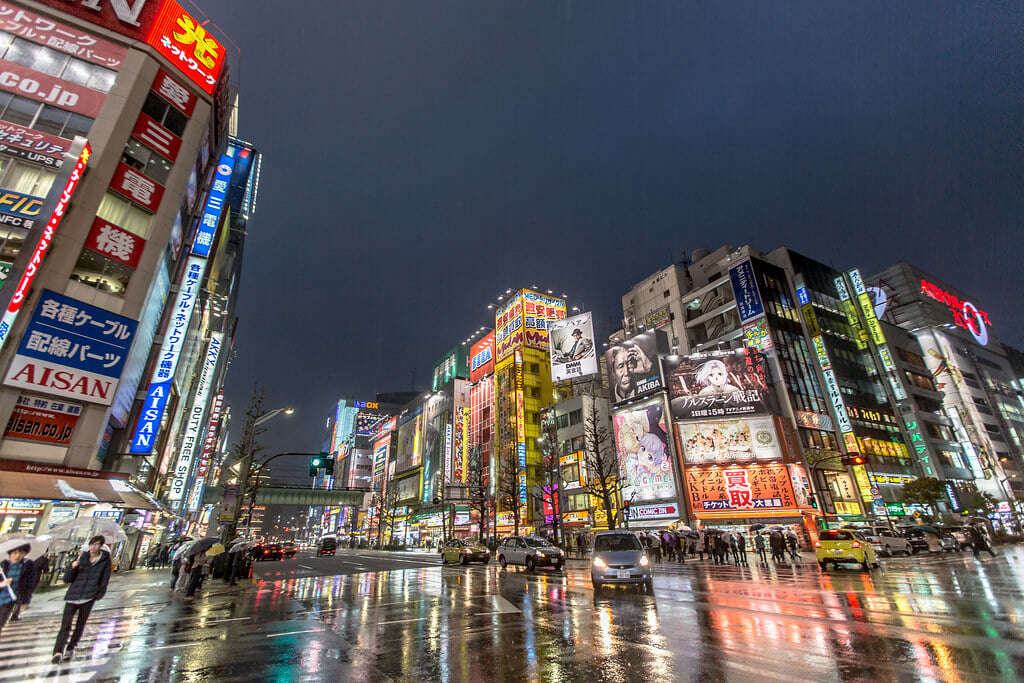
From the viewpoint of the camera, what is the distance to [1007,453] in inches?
2859

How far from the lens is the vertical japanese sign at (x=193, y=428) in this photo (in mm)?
39656

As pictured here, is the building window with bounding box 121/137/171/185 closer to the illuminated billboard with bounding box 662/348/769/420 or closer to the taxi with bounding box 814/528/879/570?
the taxi with bounding box 814/528/879/570

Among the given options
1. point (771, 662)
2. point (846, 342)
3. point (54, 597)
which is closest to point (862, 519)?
point (846, 342)

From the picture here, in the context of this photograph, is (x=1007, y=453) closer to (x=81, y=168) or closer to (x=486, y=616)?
(x=486, y=616)

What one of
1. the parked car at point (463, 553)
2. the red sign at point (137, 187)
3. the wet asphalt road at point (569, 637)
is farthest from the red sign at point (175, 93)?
the parked car at point (463, 553)

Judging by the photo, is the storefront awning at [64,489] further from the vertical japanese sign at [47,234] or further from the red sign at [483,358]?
the red sign at [483,358]

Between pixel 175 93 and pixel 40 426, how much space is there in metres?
20.4

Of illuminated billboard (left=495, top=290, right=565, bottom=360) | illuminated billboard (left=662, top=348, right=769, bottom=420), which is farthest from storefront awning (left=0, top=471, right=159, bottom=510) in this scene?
illuminated billboard (left=495, top=290, right=565, bottom=360)

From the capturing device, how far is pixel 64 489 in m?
17.3

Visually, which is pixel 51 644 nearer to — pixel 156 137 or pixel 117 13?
pixel 156 137

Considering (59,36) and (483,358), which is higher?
(483,358)

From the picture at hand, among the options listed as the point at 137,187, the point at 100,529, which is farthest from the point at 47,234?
the point at 100,529

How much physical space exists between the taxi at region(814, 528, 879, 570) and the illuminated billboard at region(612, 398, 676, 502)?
27.4 meters

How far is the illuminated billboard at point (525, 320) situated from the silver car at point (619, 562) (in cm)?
6354
